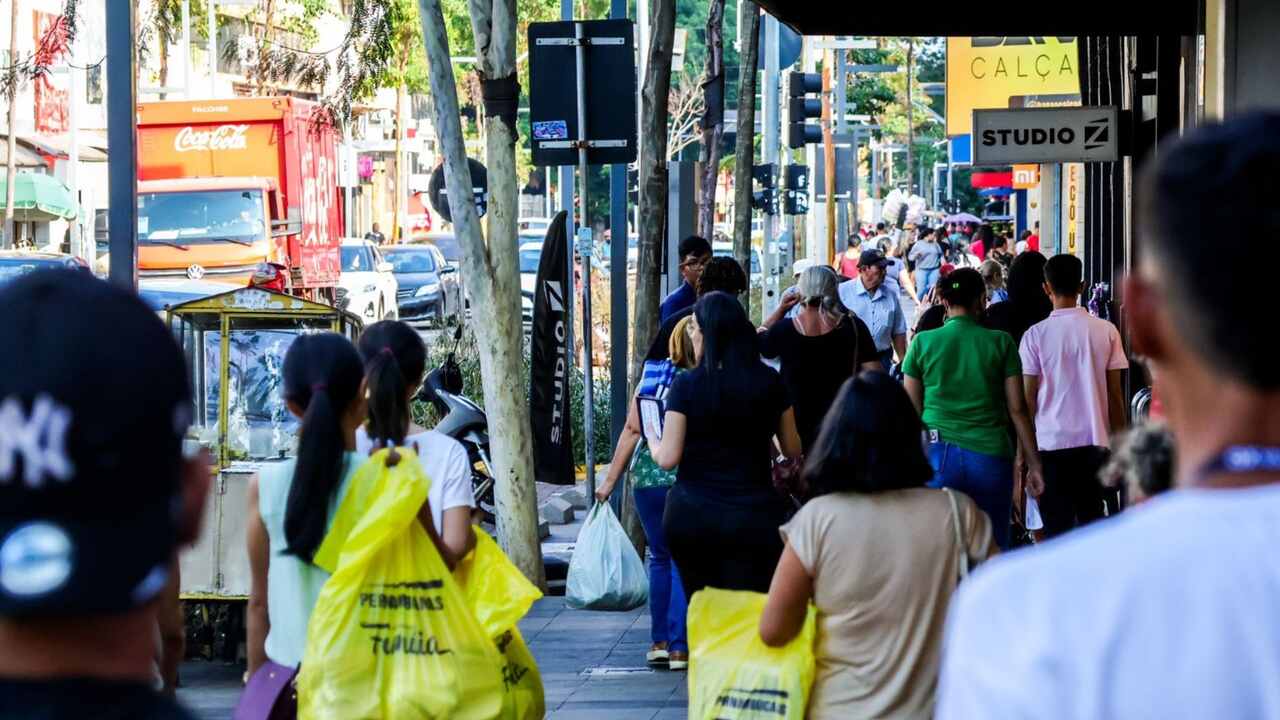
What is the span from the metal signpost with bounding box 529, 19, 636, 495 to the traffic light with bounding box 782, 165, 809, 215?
1771 cm

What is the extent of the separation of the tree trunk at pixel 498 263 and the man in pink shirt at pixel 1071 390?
2.80 meters

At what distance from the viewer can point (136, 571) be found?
5.63 ft

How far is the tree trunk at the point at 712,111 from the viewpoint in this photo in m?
17.9

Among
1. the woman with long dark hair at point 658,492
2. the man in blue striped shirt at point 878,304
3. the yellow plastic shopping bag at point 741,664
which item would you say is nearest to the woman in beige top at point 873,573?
the yellow plastic shopping bag at point 741,664

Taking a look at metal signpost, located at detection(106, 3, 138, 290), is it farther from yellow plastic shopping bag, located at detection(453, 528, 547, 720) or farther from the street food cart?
yellow plastic shopping bag, located at detection(453, 528, 547, 720)

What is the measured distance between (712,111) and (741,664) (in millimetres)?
13808

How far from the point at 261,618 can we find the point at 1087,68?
61.5 feet

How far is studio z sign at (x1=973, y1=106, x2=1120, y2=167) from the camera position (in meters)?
14.5

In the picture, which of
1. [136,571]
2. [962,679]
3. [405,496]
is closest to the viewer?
[962,679]

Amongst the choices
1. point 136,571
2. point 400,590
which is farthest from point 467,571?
point 136,571

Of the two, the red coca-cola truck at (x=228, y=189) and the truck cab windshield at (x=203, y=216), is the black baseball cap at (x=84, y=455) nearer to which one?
the red coca-cola truck at (x=228, y=189)

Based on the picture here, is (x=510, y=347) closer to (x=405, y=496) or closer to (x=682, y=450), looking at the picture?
(x=682, y=450)

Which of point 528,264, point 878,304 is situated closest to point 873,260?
point 878,304

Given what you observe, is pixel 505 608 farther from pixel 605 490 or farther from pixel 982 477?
pixel 982 477
